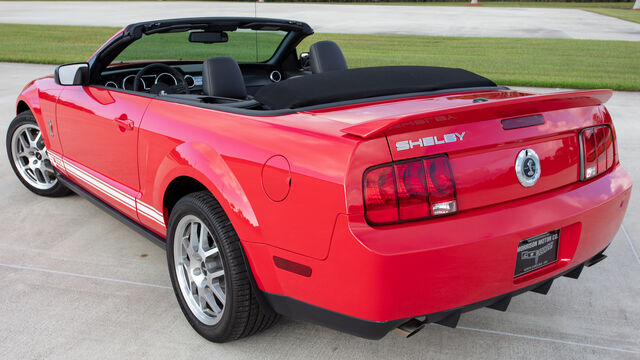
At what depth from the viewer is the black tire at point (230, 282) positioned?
8.28 feet

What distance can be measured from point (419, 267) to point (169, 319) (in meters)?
1.58

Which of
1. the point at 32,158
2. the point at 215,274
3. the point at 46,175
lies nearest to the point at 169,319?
the point at 215,274

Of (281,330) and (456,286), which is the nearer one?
(456,286)

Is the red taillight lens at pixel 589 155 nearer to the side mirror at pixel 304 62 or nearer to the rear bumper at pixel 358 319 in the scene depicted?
the rear bumper at pixel 358 319

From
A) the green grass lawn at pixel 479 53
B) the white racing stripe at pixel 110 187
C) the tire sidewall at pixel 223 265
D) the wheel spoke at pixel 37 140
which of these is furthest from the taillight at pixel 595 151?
the green grass lawn at pixel 479 53

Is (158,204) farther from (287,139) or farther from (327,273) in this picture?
(327,273)

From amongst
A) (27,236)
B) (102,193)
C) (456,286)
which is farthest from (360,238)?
(27,236)

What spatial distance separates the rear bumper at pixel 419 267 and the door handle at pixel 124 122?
1.24 meters

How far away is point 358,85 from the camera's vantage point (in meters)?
2.95

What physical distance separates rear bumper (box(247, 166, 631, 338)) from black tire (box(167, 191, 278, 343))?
0.13 meters

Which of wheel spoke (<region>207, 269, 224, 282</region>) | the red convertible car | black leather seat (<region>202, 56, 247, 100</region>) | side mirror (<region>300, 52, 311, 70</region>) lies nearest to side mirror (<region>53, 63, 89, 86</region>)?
the red convertible car

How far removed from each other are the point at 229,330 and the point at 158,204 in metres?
0.84

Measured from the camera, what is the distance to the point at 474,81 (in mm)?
3314

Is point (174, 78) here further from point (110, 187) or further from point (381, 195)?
point (381, 195)
